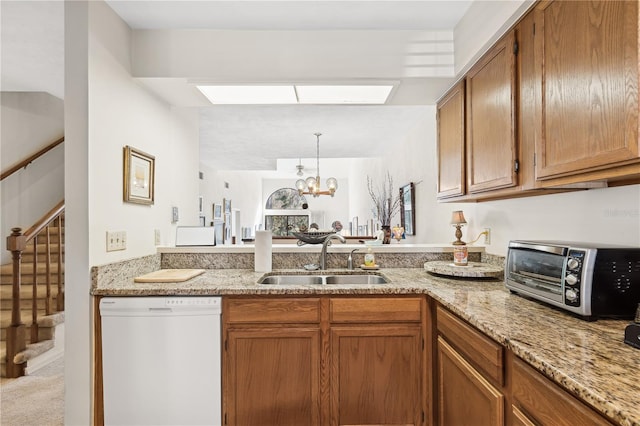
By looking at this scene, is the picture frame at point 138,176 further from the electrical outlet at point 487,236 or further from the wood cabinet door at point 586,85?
the electrical outlet at point 487,236

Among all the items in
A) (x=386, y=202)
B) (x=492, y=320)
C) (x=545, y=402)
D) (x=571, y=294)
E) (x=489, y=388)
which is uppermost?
(x=386, y=202)

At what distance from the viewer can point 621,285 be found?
1.11 metres

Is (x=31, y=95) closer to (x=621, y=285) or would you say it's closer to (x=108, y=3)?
(x=108, y=3)

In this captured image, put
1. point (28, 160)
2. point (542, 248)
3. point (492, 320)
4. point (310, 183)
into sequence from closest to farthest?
1. point (492, 320)
2. point (542, 248)
3. point (28, 160)
4. point (310, 183)

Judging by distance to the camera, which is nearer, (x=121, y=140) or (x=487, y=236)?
(x=121, y=140)

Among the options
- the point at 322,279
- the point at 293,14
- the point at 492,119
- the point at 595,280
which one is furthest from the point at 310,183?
the point at 595,280

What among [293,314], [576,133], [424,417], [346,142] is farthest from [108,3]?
[346,142]

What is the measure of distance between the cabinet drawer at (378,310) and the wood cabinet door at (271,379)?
22 centimetres

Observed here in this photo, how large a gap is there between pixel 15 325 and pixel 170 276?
1.71m

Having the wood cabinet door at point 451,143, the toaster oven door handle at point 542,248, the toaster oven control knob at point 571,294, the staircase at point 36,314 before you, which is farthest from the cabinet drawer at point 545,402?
the staircase at point 36,314

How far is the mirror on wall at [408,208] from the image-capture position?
4.12 m

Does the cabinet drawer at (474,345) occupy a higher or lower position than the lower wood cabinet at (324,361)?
higher

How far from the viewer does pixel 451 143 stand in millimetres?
2189

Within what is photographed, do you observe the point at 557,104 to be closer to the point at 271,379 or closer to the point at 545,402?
the point at 545,402
